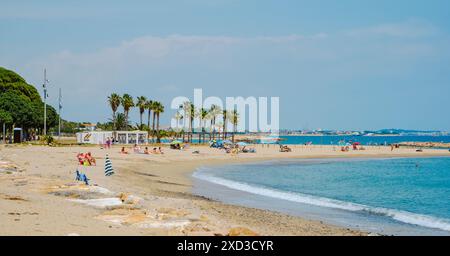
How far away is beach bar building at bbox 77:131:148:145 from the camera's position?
226 ft

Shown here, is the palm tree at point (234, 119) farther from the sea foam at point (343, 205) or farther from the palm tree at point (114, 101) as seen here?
the sea foam at point (343, 205)

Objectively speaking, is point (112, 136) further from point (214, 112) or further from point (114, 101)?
point (214, 112)

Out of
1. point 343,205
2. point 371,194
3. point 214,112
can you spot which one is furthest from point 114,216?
point 214,112

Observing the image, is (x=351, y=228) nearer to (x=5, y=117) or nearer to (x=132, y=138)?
(x=5, y=117)

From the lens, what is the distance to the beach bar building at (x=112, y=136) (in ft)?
226

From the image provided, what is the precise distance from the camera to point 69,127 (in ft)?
442

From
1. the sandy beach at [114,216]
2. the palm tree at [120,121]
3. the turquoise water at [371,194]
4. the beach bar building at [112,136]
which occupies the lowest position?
the turquoise water at [371,194]

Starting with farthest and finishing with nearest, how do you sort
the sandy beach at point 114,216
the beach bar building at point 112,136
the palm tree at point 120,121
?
the palm tree at point 120,121 → the beach bar building at point 112,136 → the sandy beach at point 114,216

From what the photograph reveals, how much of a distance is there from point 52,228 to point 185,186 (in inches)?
681

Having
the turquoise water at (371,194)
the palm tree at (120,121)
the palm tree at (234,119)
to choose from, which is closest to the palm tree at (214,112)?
the palm tree at (234,119)

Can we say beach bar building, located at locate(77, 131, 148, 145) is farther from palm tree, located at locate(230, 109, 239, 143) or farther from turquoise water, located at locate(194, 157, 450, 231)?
palm tree, located at locate(230, 109, 239, 143)

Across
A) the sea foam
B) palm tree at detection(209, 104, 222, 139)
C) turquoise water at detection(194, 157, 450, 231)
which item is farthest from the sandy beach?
palm tree at detection(209, 104, 222, 139)
